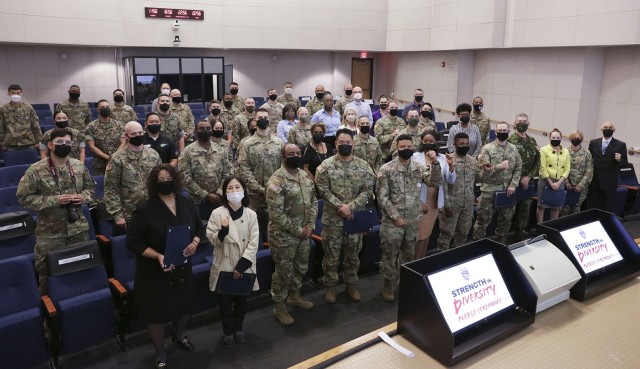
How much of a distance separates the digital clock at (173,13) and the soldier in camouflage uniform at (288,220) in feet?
31.6

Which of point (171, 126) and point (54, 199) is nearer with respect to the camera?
point (54, 199)

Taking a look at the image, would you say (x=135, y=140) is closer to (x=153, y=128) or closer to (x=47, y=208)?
(x=153, y=128)

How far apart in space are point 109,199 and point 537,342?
151 inches

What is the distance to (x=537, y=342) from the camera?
196cm

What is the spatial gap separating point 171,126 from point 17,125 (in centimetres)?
252

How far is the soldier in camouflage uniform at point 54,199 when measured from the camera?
4.12 meters

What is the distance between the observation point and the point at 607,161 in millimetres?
6922

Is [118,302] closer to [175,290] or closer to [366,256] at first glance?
[175,290]

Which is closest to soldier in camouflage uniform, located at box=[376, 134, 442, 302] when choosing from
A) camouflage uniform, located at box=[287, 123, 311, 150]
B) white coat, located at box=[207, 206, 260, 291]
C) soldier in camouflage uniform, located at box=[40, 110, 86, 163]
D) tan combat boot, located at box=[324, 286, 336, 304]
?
tan combat boot, located at box=[324, 286, 336, 304]

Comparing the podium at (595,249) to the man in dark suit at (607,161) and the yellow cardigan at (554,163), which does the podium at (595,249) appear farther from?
the man in dark suit at (607,161)

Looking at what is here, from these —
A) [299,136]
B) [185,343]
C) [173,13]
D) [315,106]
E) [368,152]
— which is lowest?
[185,343]

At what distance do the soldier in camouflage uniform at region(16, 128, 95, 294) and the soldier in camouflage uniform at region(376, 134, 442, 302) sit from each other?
2.65 m

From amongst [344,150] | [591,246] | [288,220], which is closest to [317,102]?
[344,150]

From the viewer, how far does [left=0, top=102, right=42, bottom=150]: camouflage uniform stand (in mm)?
7508
